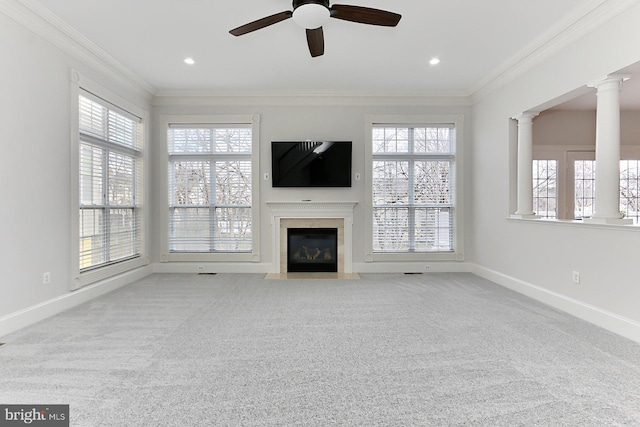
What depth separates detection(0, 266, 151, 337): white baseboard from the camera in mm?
2789

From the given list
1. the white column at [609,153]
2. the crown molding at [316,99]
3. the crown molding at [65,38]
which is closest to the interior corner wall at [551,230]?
the white column at [609,153]

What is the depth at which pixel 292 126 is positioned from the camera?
207 inches

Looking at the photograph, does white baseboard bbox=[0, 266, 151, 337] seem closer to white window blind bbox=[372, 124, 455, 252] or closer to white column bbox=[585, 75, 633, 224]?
white window blind bbox=[372, 124, 455, 252]

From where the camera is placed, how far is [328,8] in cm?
247

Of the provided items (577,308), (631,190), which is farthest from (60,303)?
(631,190)

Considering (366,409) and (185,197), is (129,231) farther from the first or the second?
(366,409)

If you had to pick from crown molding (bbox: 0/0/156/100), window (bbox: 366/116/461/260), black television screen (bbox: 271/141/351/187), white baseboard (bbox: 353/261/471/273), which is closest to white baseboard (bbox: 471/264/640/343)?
white baseboard (bbox: 353/261/471/273)

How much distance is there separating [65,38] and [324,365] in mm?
4054

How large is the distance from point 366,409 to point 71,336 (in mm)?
2511

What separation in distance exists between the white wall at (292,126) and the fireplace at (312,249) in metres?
0.36

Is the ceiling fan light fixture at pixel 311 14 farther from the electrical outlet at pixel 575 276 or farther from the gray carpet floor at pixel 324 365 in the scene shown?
the electrical outlet at pixel 575 276

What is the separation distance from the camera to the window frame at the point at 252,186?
521cm

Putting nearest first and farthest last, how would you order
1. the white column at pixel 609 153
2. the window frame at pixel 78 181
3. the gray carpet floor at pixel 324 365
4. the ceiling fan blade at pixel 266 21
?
the gray carpet floor at pixel 324 365 < the ceiling fan blade at pixel 266 21 < the white column at pixel 609 153 < the window frame at pixel 78 181

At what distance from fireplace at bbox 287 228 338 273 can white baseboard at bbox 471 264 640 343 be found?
2407 mm
